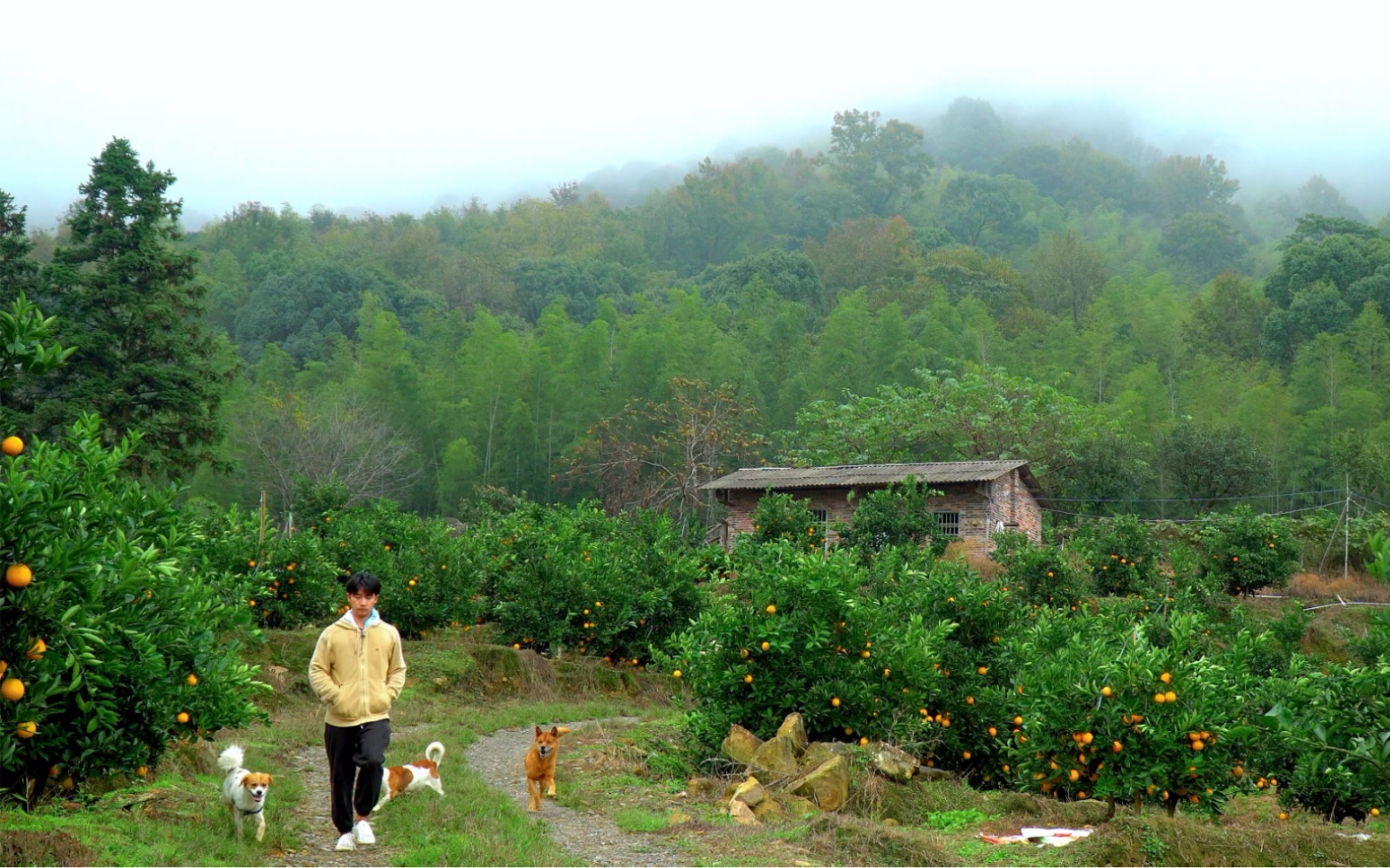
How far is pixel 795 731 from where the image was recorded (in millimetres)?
8812

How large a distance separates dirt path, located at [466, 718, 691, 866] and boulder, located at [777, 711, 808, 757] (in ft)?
5.52

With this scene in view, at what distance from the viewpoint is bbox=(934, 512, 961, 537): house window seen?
2869cm

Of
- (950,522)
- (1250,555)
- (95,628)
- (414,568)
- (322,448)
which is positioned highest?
(95,628)

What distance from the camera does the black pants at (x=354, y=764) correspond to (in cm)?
605

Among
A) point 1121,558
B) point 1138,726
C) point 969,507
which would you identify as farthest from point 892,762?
point 969,507

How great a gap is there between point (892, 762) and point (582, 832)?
2.39 m

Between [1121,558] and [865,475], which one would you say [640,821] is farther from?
[865,475]

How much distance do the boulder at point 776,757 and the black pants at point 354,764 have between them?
328 cm

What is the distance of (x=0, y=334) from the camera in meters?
4.60

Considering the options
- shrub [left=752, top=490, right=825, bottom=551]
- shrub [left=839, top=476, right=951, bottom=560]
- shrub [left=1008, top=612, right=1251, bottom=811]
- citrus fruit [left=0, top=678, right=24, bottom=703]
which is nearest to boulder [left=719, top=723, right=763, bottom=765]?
shrub [left=1008, top=612, right=1251, bottom=811]

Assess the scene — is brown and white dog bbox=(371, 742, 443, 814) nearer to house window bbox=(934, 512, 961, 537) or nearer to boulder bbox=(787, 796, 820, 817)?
boulder bbox=(787, 796, 820, 817)

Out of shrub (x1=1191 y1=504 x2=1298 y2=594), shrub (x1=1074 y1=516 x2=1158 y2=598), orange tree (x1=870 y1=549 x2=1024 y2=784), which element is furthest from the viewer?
shrub (x1=1191 y1=504 x2=1298 y2=594)

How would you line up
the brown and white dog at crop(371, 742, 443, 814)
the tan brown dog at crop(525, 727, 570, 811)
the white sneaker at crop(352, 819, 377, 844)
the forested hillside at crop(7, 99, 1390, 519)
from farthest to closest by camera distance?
1. the forested hillside at crop(7, 99, 1390, 519)
2. the tan brown dog at crop(525, 727, 570, 811)
3. the brown and white dog at crop(371, 742, 443, 814)
4. the white sneaker at crop(352, 819, 377, 844)

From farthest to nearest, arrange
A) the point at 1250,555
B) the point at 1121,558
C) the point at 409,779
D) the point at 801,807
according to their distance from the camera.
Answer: the point at 1250,555 < the point at 1121,558 < the point at 801,807 < the point at 409,779
